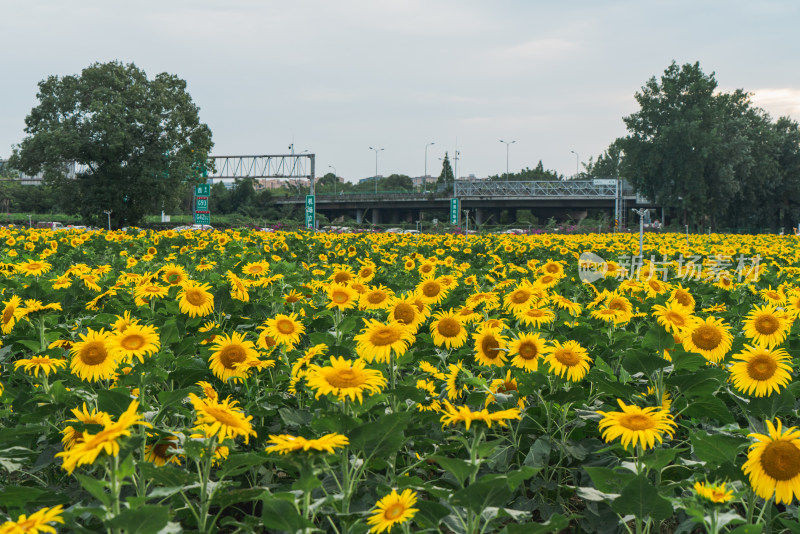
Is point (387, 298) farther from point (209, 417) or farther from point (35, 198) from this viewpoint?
point (35, 198)

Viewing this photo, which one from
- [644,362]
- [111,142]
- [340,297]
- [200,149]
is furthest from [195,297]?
[200,149]

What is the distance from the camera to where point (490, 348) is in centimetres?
340

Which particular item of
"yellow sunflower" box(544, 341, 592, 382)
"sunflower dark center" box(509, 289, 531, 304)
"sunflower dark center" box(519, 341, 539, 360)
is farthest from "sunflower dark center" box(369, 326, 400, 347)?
"sunflower dark center" box(509, 289, 531, 304)

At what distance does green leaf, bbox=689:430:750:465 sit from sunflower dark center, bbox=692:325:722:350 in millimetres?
1148

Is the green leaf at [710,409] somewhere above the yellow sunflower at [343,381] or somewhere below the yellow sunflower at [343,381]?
below

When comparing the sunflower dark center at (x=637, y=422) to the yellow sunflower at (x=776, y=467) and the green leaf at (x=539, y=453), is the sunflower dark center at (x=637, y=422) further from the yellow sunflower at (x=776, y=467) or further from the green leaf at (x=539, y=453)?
Answer: the green leaf at (x=539, y=453)

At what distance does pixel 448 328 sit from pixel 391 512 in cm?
193

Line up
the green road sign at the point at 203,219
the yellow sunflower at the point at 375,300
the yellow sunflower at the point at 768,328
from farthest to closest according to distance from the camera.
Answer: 1. the green road sign at the point at 203,219
2. the yellow sunflower at the point at 375,300
3. the yellow sunflower at the point at 768,328

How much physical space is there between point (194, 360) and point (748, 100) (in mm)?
68789

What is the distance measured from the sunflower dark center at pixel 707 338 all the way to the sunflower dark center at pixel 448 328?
3.94 feet

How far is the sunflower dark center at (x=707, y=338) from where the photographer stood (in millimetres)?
3469

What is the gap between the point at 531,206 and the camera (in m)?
96.4

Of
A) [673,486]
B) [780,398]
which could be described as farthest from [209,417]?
[780,398]

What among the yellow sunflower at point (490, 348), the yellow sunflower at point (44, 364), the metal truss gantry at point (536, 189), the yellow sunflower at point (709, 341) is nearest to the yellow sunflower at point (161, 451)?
the yellow sunflower at point (44, 364)
